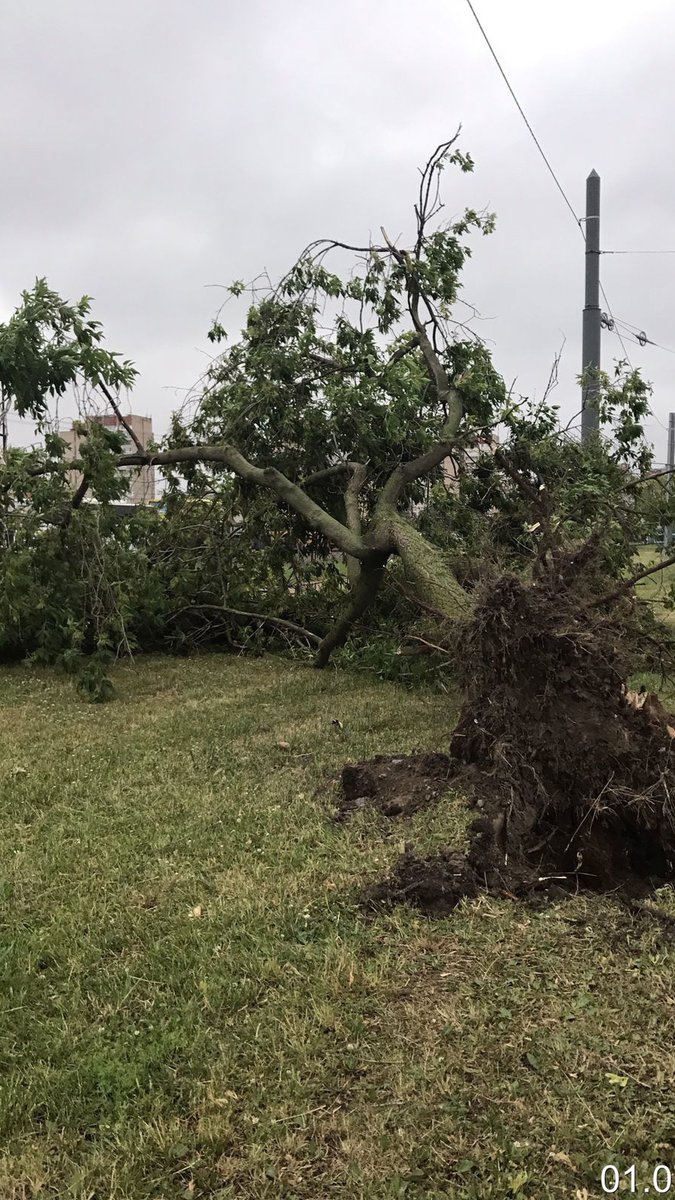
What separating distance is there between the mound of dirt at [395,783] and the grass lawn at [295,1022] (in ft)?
0.37

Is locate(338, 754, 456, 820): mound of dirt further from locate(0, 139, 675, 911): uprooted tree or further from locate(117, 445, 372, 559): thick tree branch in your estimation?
locate(117, 445, 372, 559): thick tree branch

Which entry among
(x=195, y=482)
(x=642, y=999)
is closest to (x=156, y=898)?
(x=642, y=999)

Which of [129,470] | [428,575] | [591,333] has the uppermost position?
[591,333]

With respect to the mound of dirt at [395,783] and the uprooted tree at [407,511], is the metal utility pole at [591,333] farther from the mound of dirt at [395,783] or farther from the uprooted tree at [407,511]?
the mound of dirt at [395,783]

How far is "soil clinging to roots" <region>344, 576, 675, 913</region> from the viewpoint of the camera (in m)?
3.02

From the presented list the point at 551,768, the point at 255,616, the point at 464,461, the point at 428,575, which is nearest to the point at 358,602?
the point at 428,575

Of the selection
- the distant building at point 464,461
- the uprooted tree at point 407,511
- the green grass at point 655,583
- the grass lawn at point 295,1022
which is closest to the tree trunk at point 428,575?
the uprooted tree at point 407,511

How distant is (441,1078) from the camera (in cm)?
202

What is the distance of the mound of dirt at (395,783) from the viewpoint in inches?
145

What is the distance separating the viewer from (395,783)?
3912mm

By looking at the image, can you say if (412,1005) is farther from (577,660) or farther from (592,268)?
(592,268)

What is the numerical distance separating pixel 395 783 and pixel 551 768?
874mm

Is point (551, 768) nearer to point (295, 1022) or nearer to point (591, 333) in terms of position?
point (295, 1022)

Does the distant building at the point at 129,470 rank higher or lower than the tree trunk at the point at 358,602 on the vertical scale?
higher
